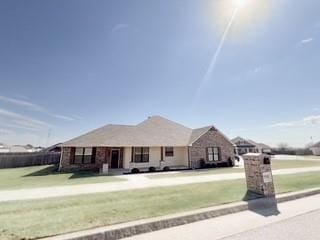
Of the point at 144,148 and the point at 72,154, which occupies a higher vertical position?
the point at 144,148

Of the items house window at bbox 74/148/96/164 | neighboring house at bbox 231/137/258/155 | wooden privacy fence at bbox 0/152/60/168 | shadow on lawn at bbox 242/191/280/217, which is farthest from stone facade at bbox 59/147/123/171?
neighboring house at bbox 231/137/258/155

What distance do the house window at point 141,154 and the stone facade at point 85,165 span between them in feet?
5.49

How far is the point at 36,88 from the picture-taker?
16.8 metres

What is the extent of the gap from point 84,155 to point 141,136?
6.17 meters

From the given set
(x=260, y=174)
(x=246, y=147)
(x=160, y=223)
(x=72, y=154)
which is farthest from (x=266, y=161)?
(x=246, y=147)

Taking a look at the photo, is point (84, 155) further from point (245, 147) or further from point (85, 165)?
point (245, 147)

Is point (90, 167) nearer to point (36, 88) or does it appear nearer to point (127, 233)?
point (36, 88)

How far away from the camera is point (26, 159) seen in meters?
23.9

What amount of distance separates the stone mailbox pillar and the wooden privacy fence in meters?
25.4

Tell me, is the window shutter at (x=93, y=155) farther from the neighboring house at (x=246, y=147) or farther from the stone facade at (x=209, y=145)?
the neighboring house at (x=246, y=147)

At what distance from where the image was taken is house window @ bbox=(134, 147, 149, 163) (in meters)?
20.4

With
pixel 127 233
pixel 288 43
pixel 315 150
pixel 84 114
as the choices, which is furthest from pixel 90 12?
pixel 315 150

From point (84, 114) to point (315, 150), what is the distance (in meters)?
60.9

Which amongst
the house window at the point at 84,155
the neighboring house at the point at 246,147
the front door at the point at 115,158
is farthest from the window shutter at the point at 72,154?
the neighboring house at the point at 246,147
